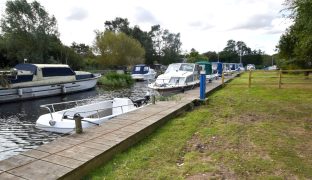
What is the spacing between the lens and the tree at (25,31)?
32000mm

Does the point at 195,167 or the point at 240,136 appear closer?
the point at 195,167

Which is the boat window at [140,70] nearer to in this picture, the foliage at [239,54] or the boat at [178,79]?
the boat at [178,79]

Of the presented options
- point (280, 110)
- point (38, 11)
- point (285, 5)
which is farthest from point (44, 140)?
point (38, 11)

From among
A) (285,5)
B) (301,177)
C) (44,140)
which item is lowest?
(44,140)

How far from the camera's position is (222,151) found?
16.1 feet

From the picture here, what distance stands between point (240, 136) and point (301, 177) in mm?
2074

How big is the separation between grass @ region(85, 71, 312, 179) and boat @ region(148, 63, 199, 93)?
8.30 meters

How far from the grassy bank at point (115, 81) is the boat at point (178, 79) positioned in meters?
10.7

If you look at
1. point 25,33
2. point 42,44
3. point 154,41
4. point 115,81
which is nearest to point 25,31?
point 25,33

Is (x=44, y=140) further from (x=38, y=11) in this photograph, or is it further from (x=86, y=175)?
(x=38, y=11)

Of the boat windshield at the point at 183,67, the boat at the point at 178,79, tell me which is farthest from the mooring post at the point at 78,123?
the boat windshield at the point at 183,67

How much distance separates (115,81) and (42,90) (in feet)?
33.4

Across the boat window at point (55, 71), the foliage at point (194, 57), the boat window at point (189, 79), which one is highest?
the foliage at point (194, 57)

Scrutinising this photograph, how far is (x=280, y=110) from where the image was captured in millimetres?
8883
